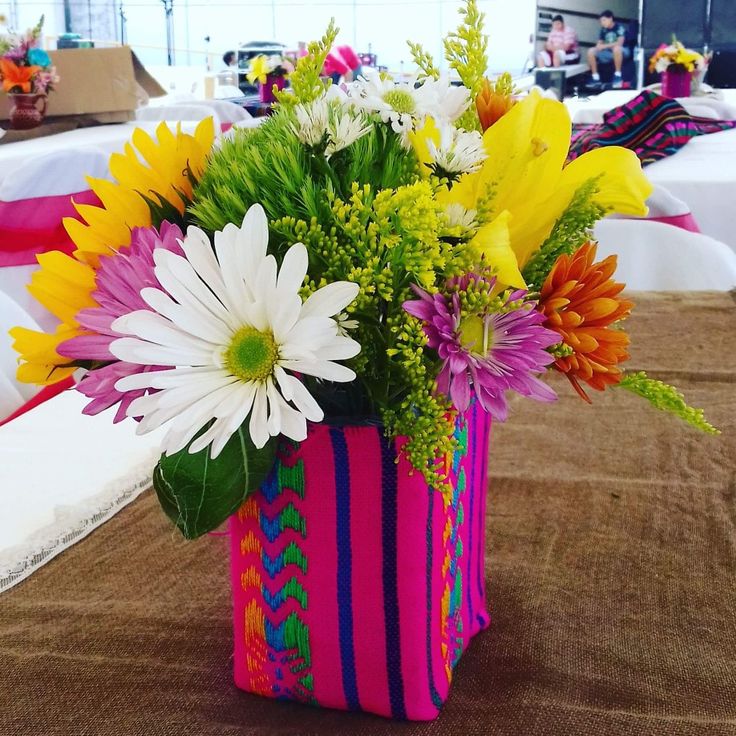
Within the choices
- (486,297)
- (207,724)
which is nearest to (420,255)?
(486,297)

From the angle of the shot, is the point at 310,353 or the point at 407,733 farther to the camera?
the point at 407,733

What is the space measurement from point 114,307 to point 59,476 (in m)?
0.45

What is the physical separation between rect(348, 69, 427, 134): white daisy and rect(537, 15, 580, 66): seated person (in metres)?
8.15

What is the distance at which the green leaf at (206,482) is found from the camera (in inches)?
15.2

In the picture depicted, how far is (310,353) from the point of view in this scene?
0.32 metres

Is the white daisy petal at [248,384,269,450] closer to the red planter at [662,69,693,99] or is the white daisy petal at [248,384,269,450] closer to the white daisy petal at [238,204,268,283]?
the white daisy petal at [238,204,268,283]

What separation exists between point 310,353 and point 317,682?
0.21 m

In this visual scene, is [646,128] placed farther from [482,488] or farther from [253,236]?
[253,236]

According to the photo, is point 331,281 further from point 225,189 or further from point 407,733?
point 407,733

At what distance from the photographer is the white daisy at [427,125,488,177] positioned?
1.21 feet

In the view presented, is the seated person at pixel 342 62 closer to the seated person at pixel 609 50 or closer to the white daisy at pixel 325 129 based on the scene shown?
the white daisy at pixel 325 129

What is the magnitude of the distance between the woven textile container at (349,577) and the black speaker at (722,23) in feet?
29.0

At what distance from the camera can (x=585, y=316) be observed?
38 centimetres

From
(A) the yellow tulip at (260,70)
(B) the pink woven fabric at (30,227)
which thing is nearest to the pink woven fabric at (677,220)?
(B) the pink woven fabric at (30,227)
